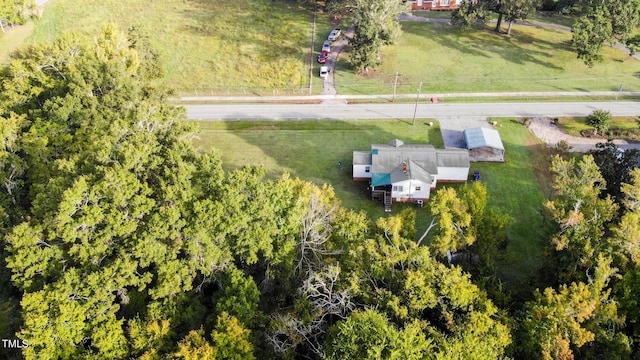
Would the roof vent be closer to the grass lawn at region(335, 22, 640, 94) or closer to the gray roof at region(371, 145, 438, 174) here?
the gray roof at region(371, 145, 438, 174)

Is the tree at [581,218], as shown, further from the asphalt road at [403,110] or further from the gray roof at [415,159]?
the asphalt road at [403,110]

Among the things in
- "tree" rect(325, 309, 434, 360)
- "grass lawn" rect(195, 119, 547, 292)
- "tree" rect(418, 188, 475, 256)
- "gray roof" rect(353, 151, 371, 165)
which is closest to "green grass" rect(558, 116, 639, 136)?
"grass lawn" rect(195, 119, 547, 292)

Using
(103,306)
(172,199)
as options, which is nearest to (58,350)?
(103,306)

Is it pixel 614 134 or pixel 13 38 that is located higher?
pixel 13 38

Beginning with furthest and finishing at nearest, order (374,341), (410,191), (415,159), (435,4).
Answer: (435,4), (415,159), (410,191), (374,341)

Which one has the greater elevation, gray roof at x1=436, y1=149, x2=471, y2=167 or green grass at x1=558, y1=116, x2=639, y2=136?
green grass at x1=558, y1=116, x2=639, y2=136

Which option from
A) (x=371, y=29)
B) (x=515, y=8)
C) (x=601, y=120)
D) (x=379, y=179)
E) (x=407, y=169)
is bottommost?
(x=379, y=179)

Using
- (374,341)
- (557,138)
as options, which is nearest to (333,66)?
(557,138)

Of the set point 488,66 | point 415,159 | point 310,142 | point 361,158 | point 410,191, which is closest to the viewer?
point 410,191

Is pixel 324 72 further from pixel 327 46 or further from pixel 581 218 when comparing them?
pixel 581 218
